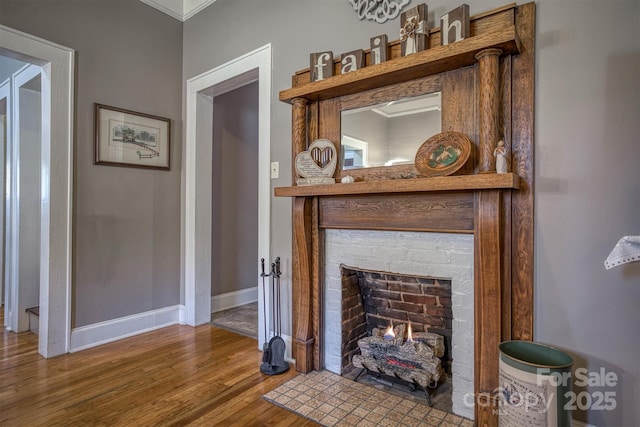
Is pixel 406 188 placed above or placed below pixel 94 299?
above

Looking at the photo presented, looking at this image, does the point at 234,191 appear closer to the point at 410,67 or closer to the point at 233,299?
the point at 233,299

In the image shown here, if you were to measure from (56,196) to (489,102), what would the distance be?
2.90 m

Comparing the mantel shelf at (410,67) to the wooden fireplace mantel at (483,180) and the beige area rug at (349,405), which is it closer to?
the wooden fireplace mantel at (483,180)

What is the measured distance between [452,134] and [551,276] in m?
0.80

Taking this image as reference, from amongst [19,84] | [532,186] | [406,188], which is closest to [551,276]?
[532,186]

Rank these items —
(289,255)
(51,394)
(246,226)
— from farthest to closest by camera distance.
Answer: (246,226) < (289,255) < (51,394)

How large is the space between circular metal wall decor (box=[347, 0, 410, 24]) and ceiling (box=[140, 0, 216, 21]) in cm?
161

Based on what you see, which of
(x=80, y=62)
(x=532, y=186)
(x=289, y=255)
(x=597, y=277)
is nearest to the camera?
(x=597, y=277)

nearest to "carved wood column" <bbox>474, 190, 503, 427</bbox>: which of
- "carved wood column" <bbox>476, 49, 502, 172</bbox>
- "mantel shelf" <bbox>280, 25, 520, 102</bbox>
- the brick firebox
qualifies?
"carved wood column" <bbox>476, 49, 502, 172</bbox>

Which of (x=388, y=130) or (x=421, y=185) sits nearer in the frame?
(x=421, y=185)

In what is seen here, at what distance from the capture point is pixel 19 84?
3127mm

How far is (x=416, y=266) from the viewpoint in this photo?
1881 millimetres

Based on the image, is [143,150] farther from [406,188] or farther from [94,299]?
[406,188]

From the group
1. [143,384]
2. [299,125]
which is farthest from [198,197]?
[143,384]
